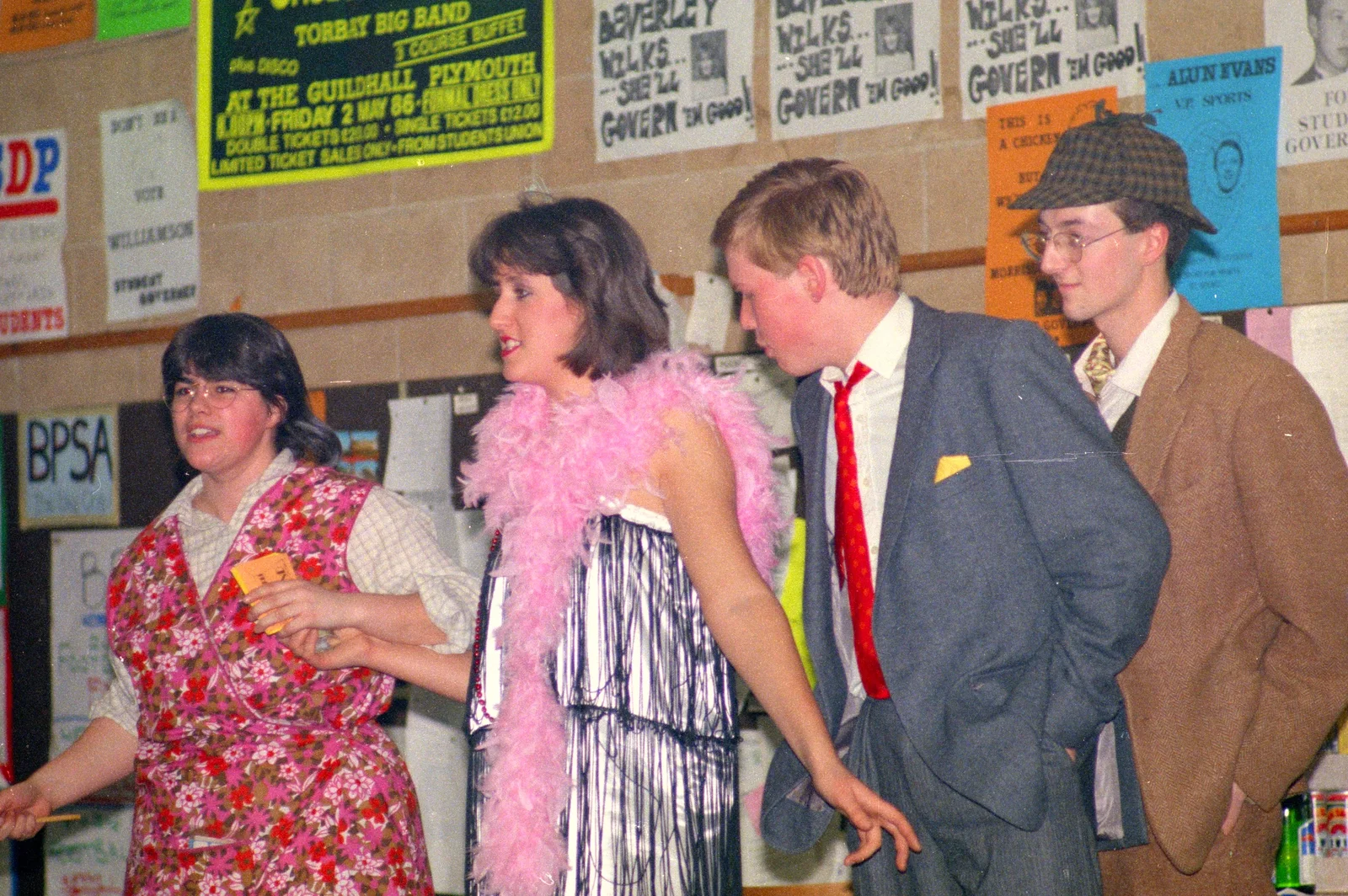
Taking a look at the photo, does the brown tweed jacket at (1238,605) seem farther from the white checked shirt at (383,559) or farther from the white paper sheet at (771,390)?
the white paper sheet at (771,390)

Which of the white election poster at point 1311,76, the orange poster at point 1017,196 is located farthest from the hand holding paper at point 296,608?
the white election poster at point 1311,76

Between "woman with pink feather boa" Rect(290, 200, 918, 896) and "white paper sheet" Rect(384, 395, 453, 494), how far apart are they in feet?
5.05

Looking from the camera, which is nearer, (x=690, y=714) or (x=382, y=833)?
(x=690, y=714)

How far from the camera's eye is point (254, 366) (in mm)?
2340

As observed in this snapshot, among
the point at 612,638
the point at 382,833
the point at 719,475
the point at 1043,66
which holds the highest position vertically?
the point at 1043,66

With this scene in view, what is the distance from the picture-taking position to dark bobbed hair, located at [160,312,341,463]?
2328 mm

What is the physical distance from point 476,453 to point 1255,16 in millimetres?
1793

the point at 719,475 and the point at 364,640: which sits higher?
the point at 719,475

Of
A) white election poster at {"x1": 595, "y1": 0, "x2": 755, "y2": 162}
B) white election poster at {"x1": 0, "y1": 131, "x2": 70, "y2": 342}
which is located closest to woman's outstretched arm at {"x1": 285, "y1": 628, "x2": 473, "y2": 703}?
white election poster at {"x1": 595, "y1": 0, "x2": 755, "y2": 162}

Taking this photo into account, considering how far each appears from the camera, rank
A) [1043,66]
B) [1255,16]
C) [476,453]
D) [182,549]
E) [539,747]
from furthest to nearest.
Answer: [1043,66]
[1255,16]
[182,549]
[476,453]
[539,747]

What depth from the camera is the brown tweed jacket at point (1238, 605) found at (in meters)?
1.77

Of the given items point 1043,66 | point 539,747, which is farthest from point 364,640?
point 1043,66

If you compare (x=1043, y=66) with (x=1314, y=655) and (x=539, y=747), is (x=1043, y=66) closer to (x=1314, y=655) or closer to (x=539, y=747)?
(x=1314, y=655)

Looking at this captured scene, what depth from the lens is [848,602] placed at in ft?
5.88
